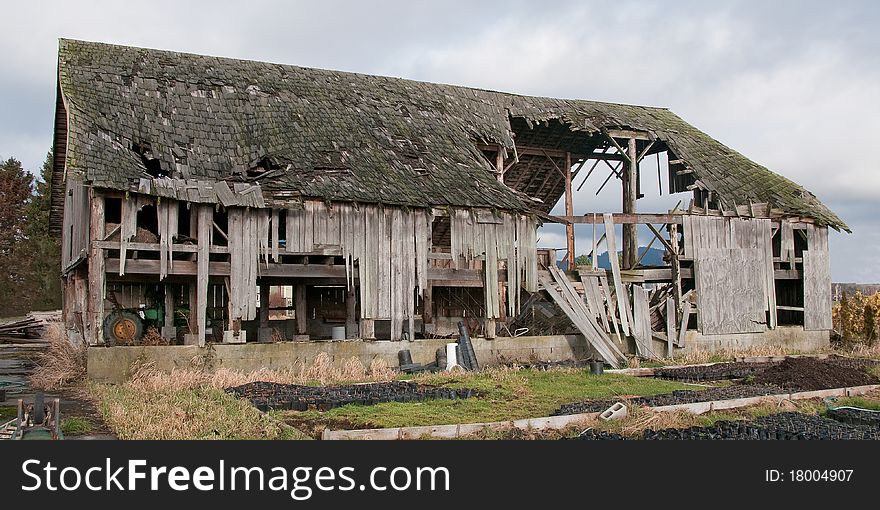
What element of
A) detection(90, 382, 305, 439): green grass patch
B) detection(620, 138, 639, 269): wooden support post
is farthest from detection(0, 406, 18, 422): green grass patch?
detection(620, 138, 639, 269): wooden support post

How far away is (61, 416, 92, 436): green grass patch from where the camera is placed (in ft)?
37.7

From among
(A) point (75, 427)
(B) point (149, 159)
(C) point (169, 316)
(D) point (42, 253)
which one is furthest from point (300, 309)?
(D) point (42, 253)

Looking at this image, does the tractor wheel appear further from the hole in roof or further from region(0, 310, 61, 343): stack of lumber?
region(0, 310, 61, 343): stack of lumber

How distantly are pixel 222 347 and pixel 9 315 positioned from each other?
3597 centimetres

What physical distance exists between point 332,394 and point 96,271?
6447mm

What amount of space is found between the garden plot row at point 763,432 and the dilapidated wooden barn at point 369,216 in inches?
406

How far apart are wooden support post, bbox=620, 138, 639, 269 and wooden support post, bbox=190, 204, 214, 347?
14.6 meters

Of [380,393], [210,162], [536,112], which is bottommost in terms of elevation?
[380,393]

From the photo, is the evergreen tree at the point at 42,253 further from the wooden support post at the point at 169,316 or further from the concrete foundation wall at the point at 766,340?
the concrete foundation wall at the point at 766,340

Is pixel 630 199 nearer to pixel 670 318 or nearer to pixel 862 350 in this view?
pixel 670 318

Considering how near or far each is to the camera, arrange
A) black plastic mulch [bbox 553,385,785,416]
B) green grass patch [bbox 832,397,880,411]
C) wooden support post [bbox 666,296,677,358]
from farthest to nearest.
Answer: wooden support post [bbox 666,296,677,358], green grass patch [bbox 832,397,880,411], black plastic mulch [bbox 553,385,785,416]

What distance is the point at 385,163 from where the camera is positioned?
2255cm

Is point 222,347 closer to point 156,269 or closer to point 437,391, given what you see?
point 156,269

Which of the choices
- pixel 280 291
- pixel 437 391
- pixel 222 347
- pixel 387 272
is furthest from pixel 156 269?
pixel 280 291
